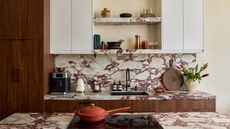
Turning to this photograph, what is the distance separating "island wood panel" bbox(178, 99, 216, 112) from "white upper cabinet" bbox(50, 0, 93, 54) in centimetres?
135

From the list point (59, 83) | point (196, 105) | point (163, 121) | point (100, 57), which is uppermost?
point (100, 57)

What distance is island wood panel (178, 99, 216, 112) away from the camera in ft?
11.5

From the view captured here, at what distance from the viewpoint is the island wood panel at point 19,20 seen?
352cm

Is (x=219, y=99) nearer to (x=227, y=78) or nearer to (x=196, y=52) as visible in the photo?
(x=227, y=78)

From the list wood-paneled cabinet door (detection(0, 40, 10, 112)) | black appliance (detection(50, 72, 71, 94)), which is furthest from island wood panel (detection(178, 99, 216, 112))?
wood-paneled cabinet door (detection(0, 40, 10, 112))

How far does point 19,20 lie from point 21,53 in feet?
1.32

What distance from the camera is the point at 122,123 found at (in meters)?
1.87

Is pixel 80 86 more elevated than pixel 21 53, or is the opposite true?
pixel 21 53

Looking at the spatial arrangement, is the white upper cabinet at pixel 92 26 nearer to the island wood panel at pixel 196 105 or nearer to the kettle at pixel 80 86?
the kettle at pixel 80 86

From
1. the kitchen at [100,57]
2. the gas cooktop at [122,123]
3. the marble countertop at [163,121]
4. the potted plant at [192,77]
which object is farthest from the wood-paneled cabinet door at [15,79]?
the potted plant at [192,77]

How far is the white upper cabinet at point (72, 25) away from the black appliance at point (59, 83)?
1.00 ft

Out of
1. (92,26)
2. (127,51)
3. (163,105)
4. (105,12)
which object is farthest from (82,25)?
(163,105)

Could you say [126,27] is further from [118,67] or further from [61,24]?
[61,24]

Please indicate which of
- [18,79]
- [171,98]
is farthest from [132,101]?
[18,79]
